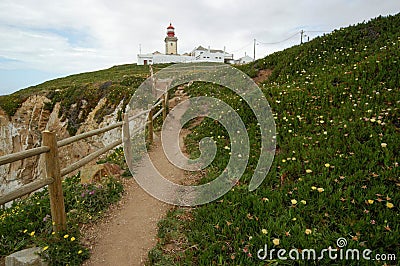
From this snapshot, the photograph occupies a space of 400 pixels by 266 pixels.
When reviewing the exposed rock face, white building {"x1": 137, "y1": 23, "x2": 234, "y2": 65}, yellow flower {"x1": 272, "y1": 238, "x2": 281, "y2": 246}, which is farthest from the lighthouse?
yellow flower {"x1": 272, "y1": 238, "x2": 281, "y2": 246}

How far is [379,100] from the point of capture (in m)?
6.32

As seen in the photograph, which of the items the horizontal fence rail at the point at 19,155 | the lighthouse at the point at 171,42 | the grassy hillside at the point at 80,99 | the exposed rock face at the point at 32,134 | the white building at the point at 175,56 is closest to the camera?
the horizontal fence rail at the point at 19,155

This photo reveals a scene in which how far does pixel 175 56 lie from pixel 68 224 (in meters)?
47.9

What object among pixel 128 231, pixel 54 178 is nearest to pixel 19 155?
pixel 54 178

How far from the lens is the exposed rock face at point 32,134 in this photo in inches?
594

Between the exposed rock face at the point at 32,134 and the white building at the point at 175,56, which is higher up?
the white building at the point at 175,56

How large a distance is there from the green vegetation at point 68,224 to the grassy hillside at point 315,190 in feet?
3.72

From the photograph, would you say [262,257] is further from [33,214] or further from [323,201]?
[33,214]

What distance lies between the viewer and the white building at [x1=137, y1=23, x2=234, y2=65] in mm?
48906

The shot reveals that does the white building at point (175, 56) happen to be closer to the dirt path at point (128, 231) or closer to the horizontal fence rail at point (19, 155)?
the dirt path at point (128, 231)

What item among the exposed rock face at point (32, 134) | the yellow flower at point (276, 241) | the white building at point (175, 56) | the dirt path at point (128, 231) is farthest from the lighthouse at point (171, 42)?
the yellow flower at point (276, 241)

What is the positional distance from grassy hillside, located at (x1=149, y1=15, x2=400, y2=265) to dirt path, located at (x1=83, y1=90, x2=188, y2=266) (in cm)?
27

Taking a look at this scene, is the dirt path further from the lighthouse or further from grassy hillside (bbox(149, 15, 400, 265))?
the lighthouse

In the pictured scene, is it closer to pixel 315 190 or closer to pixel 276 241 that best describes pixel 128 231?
pixel 276 241
